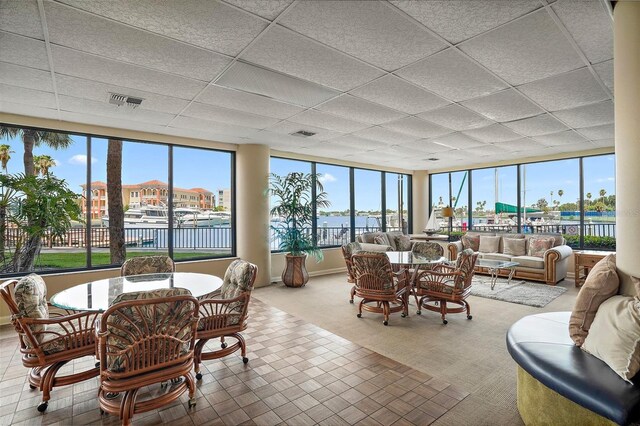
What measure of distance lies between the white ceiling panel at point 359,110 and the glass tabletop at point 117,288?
2345mm

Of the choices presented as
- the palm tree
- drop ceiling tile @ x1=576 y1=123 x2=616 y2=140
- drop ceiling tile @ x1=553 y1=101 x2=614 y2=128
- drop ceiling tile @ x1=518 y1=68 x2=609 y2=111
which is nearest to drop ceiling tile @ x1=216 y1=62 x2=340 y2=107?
drop ceiling tile @ x1=518 y1=68 x2=609 y2=111

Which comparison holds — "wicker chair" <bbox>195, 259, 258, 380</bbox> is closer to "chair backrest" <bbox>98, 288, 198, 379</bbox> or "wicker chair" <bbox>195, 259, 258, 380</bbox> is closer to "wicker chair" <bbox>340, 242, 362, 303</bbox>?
"chair backrest" <bbox>98, 288, 198, 379</bbox>

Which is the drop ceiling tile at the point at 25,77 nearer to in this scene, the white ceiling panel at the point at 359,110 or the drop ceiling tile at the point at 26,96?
the drop ceiling tile at the point at 26,96

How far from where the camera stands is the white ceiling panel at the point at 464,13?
6.11 ft

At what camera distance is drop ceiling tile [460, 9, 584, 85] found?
2117 mm

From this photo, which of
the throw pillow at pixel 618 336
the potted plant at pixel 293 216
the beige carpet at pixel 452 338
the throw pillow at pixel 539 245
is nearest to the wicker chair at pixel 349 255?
the beige carpet at pixel 452 338

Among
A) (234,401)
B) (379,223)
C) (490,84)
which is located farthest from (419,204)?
(234,401)

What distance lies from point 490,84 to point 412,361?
9.10 ft

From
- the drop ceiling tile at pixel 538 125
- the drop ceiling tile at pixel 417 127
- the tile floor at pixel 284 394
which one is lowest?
the tile floor at pixel 284 394

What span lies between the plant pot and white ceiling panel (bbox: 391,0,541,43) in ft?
14.4

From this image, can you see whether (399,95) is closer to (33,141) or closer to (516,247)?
(516,247)

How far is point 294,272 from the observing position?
226 inches

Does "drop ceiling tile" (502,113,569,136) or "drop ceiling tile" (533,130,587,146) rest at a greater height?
"drop ceiling tile" (502,113,569,136)

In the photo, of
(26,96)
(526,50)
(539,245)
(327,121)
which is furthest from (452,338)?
(26,96)
